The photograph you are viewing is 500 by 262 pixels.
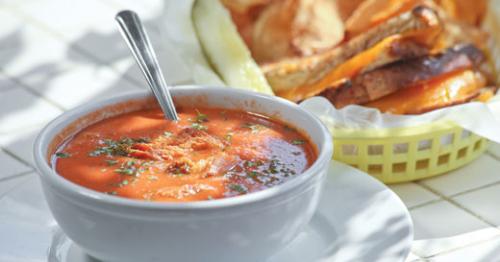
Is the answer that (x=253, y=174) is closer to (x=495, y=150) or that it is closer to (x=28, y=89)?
(x=495, y=150)

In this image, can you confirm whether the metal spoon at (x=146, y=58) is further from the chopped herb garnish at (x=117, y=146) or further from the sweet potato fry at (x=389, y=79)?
the sweet potato fry at (x=389, y=79)

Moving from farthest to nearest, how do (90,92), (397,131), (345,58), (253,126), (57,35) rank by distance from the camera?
(57,35) → (90,92) → (345,58) → (397,131) → (253,126)

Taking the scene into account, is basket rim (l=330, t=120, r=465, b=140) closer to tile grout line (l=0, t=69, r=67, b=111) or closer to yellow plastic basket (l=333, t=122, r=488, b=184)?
yellow plastic basket (l=333, t=122, r=488, b=184)

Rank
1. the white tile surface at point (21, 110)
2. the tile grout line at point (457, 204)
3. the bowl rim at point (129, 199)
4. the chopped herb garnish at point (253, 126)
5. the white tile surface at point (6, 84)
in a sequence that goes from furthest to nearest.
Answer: the white tile surface at point (6, 84) → the white tile surface at point (21, 110) → the tile grout line at point (457, 204) → the chopped herb garnish at point (253, 126) → the bowl rim at point (129, 199)

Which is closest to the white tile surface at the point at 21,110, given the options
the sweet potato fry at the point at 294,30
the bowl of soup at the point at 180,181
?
the sweet potato fry at the point at 294,30

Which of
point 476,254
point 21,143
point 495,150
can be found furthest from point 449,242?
point 21,143

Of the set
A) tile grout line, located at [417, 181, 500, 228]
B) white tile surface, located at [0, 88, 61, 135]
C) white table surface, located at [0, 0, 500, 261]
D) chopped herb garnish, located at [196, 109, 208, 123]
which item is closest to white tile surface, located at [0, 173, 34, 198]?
white table surface, located at [0, 0, 500, 261]
